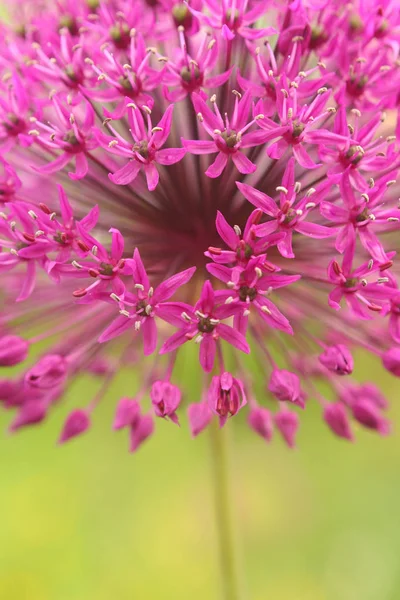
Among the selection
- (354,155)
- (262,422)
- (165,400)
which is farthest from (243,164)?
(262,422)

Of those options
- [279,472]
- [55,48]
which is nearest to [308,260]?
[55,48]

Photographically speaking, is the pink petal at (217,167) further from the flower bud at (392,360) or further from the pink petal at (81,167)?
the flower bud at (392,360)

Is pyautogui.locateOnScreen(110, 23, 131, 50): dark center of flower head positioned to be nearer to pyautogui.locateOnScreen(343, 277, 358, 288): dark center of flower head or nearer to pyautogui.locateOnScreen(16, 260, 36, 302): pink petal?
pyautogui.locateOnScreen(16, 260, 36, 302): pink petal

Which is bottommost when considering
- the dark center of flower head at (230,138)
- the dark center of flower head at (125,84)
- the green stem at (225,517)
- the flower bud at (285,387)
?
the green stem at (225,517)

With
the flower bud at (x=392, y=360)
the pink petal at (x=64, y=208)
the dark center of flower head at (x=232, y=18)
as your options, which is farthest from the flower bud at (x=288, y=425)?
the dark center of flower head at (x=232, y=18)

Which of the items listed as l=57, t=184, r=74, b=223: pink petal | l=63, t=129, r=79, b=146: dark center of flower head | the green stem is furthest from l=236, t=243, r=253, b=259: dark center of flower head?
the green stem

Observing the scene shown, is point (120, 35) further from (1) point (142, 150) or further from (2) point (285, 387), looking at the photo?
(2) point (285, 387)

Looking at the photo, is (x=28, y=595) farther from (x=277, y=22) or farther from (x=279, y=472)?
(x=277, y=22)
